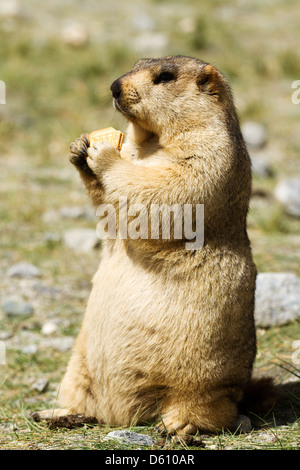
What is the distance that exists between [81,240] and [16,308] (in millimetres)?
Answer: 1965

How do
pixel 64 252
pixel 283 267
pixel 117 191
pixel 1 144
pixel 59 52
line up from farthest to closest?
pixel 59 52 → pixel 1 144 → pixel 64 252 → pixel 283 267 → pixel 117 191

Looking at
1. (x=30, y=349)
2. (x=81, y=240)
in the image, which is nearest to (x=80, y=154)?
(x=30, y=349)

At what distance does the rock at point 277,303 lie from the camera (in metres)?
6.60

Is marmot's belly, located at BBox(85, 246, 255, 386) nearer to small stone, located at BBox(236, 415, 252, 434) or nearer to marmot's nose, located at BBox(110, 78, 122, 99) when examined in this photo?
small stone, located at BBox(236, 415, 252, 434)

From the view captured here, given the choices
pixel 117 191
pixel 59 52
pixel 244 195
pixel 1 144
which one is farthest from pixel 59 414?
pixel 59 52

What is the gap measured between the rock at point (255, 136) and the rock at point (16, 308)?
6529 millimetres

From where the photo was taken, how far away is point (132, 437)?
4062 millimetres

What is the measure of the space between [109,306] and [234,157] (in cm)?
137

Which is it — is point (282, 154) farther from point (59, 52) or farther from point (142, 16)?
point (142, 16)

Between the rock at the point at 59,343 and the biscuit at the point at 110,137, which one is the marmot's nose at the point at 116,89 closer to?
the biscuit at the point at 110,137

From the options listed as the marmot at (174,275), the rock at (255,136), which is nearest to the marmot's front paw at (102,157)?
the marmot at (174,275)

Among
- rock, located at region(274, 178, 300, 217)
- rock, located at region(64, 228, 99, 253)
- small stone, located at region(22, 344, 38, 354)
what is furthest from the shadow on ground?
rock, located at region(274, 178, 300, 217)

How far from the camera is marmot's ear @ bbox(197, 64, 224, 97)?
468cm

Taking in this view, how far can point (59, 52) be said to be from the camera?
15312mm
